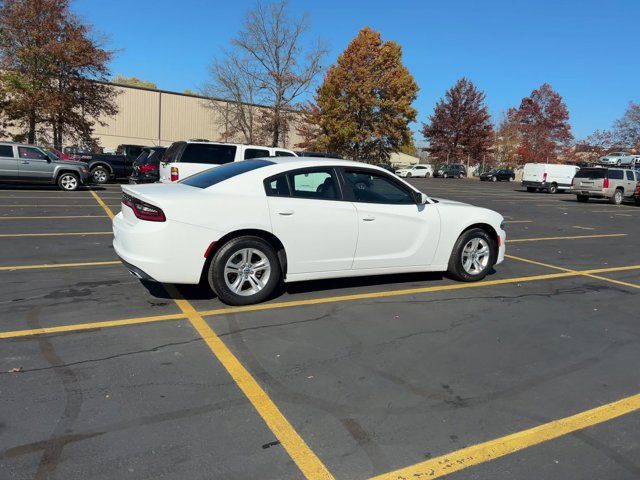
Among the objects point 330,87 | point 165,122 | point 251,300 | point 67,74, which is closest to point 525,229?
point 251,300

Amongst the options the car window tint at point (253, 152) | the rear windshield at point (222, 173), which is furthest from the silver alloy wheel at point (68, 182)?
the rear windshield at point (222, 173)

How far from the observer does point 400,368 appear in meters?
3.91

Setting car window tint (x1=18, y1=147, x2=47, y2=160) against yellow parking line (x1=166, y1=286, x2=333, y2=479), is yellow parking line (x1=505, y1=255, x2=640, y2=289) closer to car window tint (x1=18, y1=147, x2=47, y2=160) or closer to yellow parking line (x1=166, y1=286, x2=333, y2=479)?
yellow parking line (x1=166, y1=286, x2=333, y2=479)

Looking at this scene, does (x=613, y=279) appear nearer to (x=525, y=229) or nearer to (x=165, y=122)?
(x=525, y=229)

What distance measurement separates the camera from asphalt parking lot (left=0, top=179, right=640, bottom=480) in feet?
8.94

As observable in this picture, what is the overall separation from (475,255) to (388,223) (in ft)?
5.24

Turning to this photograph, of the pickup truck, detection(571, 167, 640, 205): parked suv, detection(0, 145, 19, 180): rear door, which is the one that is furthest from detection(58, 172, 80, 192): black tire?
detection(571, 167, 640, 205): parked suv

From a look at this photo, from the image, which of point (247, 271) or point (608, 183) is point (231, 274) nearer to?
point (247, 271)

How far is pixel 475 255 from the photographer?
21.9 feet

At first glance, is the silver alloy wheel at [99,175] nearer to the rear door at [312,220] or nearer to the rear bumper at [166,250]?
the rear bumper at [166,250]

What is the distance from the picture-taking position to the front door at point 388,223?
5.70 metres

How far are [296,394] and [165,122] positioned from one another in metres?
49.6

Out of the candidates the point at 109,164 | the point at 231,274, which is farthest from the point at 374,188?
the point at 109,164

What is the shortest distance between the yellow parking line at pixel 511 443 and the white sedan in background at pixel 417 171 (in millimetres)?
47912
